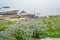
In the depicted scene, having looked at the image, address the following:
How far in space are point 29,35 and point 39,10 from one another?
40.2ft

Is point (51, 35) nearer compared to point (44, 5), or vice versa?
point (51, 35)

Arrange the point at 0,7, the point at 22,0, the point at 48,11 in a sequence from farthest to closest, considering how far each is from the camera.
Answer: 1. the point at 22,0
2. the point at 0,7
3. the point at 48,11

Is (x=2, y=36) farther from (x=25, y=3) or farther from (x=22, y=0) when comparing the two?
(x=22, y=0)

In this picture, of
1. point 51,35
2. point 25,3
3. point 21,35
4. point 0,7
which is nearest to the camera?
point 21,35

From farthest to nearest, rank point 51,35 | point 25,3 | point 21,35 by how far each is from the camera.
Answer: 1. point 25,3
2. point 51,35
3. point 21,35

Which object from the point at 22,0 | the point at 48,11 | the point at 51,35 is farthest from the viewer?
the point at 22,0

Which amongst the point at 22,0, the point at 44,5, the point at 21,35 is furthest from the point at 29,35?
the point at 22,0

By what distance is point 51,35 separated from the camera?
5.98 metres

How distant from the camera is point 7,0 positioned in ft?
73.2

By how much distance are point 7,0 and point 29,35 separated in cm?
1735

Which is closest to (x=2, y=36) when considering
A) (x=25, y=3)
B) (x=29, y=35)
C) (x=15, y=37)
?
(x=15, y=37)

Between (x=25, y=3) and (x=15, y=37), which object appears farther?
(x=25, y=3)

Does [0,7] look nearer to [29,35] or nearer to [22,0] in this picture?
[22,0]

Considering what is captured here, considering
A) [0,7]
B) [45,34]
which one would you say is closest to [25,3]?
[0,7]
